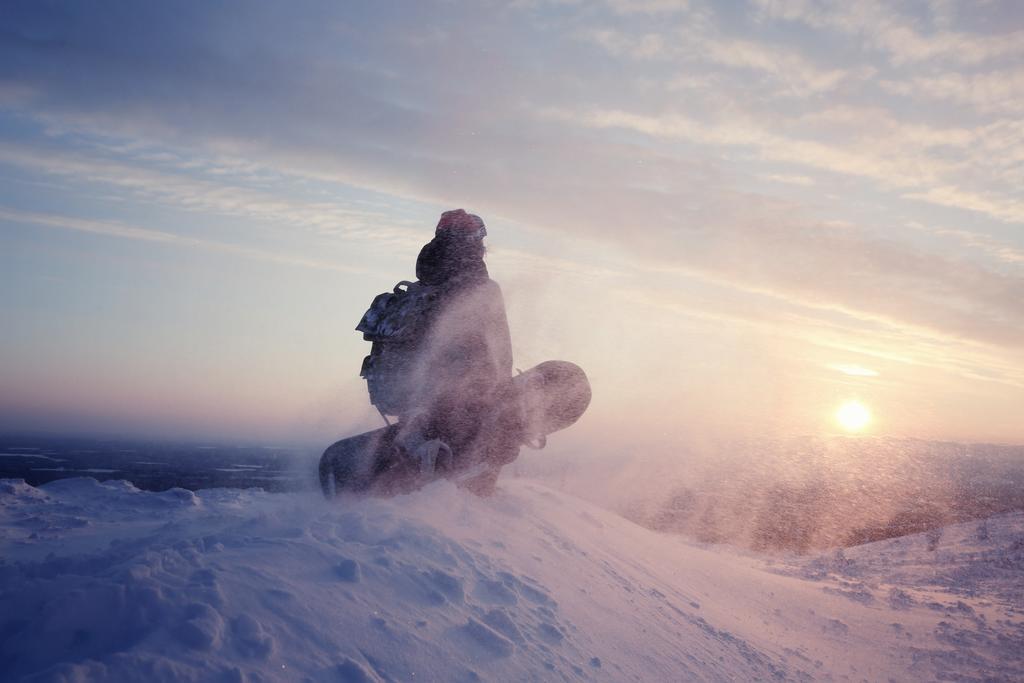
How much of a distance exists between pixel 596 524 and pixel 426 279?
3620 millimetres

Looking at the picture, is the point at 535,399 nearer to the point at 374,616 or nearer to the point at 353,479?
the point at 353,479

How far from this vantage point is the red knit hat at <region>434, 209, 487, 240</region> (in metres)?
6.42

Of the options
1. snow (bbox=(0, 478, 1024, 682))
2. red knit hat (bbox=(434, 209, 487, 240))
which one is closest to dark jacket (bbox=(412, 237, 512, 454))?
red knit hat (bbox=(434, 209, 487, 240))

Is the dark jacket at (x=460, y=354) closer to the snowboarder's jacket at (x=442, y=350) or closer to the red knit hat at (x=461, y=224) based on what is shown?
the snowboarder's jacket at (x=442, y=350)

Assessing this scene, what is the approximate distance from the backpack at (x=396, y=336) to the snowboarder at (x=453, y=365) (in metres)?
0.01

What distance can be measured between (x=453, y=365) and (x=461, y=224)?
153 centimetres

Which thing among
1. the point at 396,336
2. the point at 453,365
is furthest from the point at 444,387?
the point at 396,336

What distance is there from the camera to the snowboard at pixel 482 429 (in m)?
5.80

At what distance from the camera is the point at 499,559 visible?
4961 millimetres

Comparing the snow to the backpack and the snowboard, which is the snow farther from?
the backpack

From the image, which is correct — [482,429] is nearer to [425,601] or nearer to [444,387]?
[444,387]

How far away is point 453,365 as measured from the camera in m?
6.20

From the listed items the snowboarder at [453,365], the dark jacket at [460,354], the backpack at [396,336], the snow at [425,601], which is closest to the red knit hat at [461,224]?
the snowboarder at [453,365]

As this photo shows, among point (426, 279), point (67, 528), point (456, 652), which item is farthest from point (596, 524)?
point (67, 528)
